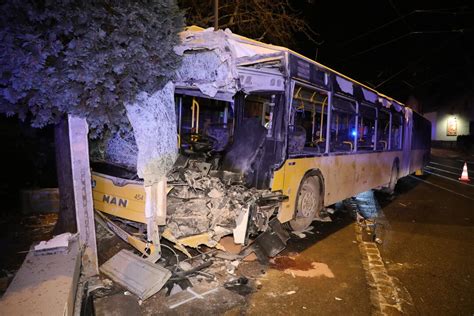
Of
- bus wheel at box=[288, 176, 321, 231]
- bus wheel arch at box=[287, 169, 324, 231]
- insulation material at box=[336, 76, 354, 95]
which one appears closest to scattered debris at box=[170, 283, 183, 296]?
bus wheel arch at box=[287, 169, 324, 231]

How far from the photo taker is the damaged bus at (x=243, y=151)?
464 centimetres

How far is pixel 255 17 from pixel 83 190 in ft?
37.8

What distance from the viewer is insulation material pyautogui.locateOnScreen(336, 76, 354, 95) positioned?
22.7 ft

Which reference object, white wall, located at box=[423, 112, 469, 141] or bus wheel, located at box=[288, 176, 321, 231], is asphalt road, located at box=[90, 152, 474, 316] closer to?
bus wheel, located at box=[288, 176, 321, 231]

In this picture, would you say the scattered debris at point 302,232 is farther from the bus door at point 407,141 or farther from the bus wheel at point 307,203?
the bus door at point 407,141

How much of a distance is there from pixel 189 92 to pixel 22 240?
12.7ft

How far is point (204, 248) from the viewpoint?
5262mm

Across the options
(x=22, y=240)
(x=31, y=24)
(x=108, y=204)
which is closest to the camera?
(x=31, y=24)

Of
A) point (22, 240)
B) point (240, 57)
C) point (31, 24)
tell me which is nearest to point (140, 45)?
point (31, 24)

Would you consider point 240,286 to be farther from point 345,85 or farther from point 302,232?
point 345,85

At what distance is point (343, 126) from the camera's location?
7.52 meters

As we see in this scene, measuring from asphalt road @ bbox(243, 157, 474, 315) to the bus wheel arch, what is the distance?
34 cm

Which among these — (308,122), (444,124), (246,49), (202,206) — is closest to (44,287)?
(202,206)

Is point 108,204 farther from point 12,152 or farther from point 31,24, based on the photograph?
point 12,152
